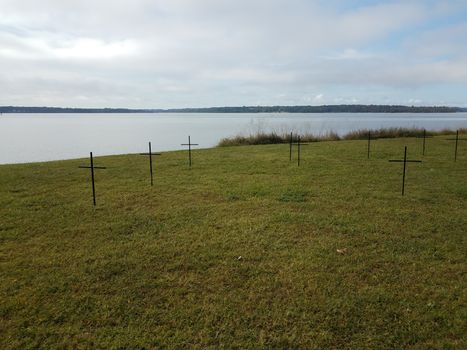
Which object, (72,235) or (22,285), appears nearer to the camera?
(22,285)

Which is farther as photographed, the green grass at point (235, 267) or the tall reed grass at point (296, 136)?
the tall reed grass at point (296, 136)

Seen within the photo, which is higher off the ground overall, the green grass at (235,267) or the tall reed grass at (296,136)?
the tall reed grass at (296,136)

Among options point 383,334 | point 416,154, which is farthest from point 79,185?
point 416,154

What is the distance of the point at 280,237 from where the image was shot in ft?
14.8

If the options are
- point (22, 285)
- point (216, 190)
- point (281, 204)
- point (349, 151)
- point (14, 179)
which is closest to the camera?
point (22, 285)

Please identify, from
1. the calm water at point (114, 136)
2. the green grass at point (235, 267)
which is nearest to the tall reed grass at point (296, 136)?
the calm water at point (114, 136)

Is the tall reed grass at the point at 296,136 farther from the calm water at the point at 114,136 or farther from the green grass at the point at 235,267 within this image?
the green grass at the point at 235,267

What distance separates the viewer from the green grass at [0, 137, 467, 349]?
2676mm

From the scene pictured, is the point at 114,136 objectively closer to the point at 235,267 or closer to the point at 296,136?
the point at 296,136

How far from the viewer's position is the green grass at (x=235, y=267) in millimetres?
2676

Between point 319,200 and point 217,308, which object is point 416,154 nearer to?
point 319,200

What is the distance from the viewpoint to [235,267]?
367cm

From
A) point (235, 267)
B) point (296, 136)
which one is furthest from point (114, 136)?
point (235, 267)

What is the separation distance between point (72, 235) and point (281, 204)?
133 inches
